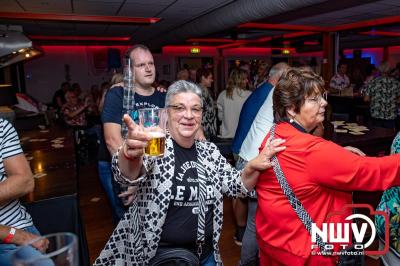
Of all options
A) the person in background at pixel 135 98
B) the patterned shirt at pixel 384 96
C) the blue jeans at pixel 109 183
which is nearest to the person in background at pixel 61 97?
the blue jeans at pixel 109 183

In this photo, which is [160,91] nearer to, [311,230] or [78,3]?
[311,230]

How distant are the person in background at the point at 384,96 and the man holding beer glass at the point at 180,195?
521cm

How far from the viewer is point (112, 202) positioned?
2.63 metres

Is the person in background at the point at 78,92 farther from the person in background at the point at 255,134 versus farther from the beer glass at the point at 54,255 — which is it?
the beer glass at the point at 54,255

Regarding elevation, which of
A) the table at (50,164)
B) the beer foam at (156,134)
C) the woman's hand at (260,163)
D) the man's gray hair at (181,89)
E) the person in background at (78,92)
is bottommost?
the table at (50,164)

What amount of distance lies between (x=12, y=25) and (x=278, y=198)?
7.53 meters

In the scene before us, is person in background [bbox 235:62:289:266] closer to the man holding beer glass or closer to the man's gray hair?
the man holding beer glass

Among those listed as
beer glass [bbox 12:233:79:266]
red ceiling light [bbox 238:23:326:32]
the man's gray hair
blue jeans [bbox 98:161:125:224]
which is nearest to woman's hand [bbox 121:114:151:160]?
beer glass [bbox 12:233:79:266]

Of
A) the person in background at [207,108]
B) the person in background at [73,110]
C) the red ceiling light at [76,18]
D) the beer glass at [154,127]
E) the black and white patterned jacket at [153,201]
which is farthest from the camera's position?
the red ceiling light at [76,18]

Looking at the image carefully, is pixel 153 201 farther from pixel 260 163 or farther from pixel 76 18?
pixel 76 18

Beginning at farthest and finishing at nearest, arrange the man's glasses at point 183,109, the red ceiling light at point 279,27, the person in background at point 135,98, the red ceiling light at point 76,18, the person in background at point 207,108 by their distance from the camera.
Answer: the red ceiling light at point 279,27 → the red ceiling light at point 76,18 → the person in background at point 207,108 → the person in background at point 135,98 → the man's glasses at point 183,109

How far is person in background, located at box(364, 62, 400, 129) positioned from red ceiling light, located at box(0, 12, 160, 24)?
14.8 feet

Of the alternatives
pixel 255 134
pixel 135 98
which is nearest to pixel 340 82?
pixel 255 134

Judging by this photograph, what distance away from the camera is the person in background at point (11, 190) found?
1.58m
